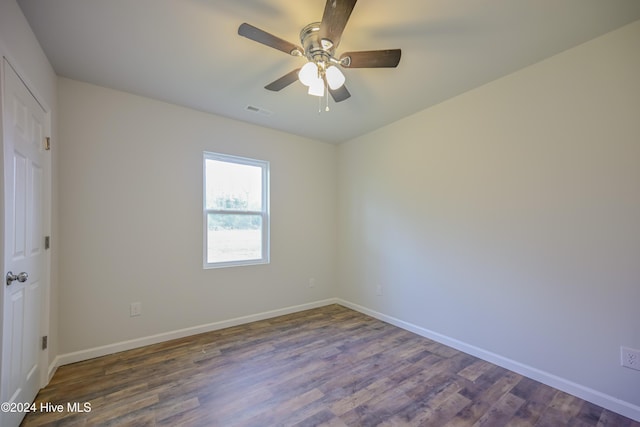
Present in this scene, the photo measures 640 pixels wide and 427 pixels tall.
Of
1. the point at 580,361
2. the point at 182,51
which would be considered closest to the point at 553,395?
the point at 580,361

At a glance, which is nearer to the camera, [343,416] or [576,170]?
[343,416]

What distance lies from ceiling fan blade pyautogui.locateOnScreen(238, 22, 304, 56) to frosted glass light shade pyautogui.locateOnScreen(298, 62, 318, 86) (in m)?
0.12

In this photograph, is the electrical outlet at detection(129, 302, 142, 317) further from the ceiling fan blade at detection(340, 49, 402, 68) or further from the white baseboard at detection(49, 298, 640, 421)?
the ceiling fan blade at detection(340, 49, 402, 68)

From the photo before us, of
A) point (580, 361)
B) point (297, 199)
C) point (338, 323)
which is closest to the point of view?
point (580, 361)

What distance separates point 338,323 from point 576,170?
2.75m

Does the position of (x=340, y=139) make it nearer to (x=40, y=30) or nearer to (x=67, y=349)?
(x=40, y=30)

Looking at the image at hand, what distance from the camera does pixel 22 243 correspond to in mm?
1679

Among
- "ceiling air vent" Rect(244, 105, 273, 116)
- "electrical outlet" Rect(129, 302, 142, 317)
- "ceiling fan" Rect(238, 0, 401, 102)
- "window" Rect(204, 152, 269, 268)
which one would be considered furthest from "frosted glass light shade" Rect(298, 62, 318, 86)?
"electrical outlet" Rect(129, 302, 142, 317)

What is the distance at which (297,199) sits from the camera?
3893 millimetres

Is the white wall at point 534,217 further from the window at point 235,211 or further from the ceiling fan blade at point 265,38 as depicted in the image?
the ceiling fan blade at point 265,38

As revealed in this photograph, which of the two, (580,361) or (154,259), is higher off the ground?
(154,259)

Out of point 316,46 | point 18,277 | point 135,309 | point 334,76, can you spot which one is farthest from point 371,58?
point 135,309

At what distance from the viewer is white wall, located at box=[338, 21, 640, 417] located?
1820mm

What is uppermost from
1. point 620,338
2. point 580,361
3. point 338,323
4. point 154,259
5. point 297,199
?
point 297,199
